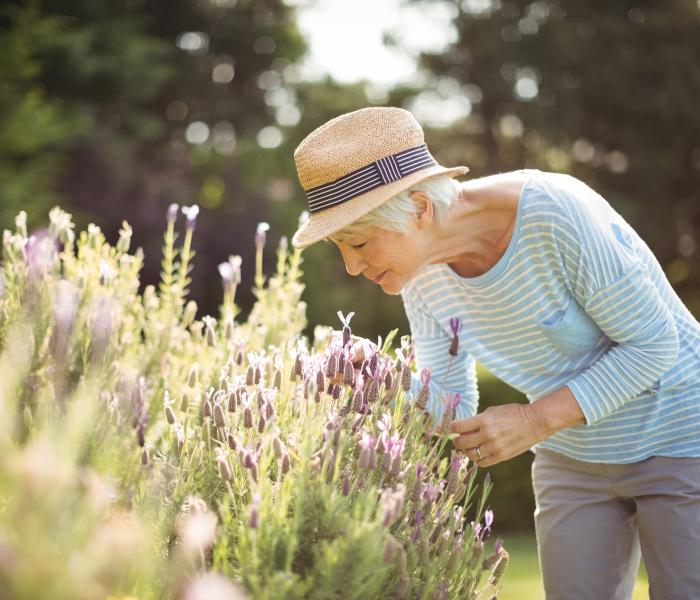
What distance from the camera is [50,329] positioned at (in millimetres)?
2539

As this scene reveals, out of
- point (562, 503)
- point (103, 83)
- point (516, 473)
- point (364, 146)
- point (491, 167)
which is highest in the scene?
point (103, 83)

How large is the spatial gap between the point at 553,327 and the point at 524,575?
3.65m

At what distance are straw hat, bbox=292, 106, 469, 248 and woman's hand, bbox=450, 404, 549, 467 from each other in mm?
579

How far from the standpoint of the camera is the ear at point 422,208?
2.05 meters

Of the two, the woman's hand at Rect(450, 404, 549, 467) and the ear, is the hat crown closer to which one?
the ear

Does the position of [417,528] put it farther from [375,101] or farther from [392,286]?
[375,101]

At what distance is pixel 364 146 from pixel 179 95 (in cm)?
1859

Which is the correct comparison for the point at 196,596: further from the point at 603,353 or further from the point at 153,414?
the point at 153,414

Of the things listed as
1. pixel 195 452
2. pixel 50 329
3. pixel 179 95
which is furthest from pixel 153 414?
pixel 179 95

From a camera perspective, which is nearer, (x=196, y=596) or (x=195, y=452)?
(x=196, y=596)

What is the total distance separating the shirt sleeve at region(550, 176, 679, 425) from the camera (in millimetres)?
1997

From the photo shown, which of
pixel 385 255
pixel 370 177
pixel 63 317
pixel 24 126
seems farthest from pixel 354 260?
pixel 24 126

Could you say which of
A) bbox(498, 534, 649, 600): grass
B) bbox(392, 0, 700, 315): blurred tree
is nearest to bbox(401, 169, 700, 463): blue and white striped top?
bbox(498, 534, 649, 600): grass

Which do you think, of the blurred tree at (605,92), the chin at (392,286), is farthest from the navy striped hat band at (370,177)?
the blurred tree at (605,92)
